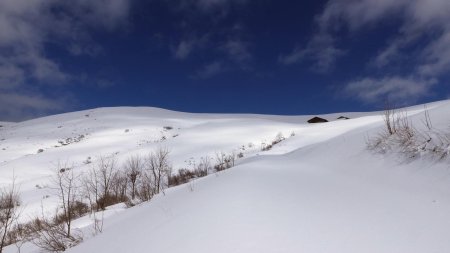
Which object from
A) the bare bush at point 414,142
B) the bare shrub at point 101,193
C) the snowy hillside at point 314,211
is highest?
the bare bush at point 414,142

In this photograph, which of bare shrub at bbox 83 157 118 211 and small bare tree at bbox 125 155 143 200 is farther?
small bare tree at bbox 125 155 143 200

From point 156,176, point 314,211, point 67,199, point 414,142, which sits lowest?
point 67,199

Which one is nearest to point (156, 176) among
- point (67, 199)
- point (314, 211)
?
point (67, 199)

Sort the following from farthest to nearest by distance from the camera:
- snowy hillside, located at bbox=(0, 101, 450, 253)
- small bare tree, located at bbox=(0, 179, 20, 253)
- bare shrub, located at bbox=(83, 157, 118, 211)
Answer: bare shrub, located at bbox=(83, 157, 118, 211) → small bare tree, located at bbox=(0, 179, 20, 253) → snowy hillside, located at bbox=(0, 101, 450, 253)

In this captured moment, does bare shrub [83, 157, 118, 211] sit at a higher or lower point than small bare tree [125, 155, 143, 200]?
lower

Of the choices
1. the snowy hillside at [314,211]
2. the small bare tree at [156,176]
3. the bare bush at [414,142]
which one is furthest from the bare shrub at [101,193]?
the bare bush at [414,142]

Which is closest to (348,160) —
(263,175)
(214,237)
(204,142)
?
(263,175)

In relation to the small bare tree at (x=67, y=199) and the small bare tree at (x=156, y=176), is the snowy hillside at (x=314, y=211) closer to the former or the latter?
the small bare tree at (x=67, y=199)

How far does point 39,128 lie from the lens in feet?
107

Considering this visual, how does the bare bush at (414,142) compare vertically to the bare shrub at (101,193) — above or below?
above

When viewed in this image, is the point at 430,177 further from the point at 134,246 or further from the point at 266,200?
the point at 134,246

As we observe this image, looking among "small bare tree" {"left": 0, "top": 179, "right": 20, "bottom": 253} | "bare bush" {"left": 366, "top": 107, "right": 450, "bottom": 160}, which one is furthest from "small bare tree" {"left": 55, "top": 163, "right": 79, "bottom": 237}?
"bare bush" {"left": 366, "top": 107, "right": 450, "bottom": 160}

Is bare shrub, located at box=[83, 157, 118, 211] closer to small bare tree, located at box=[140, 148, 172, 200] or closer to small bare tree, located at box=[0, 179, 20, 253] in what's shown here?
small bare tree, located at box=[140, 148, 172, 200]

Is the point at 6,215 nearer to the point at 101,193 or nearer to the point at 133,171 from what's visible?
the point at 101,193
